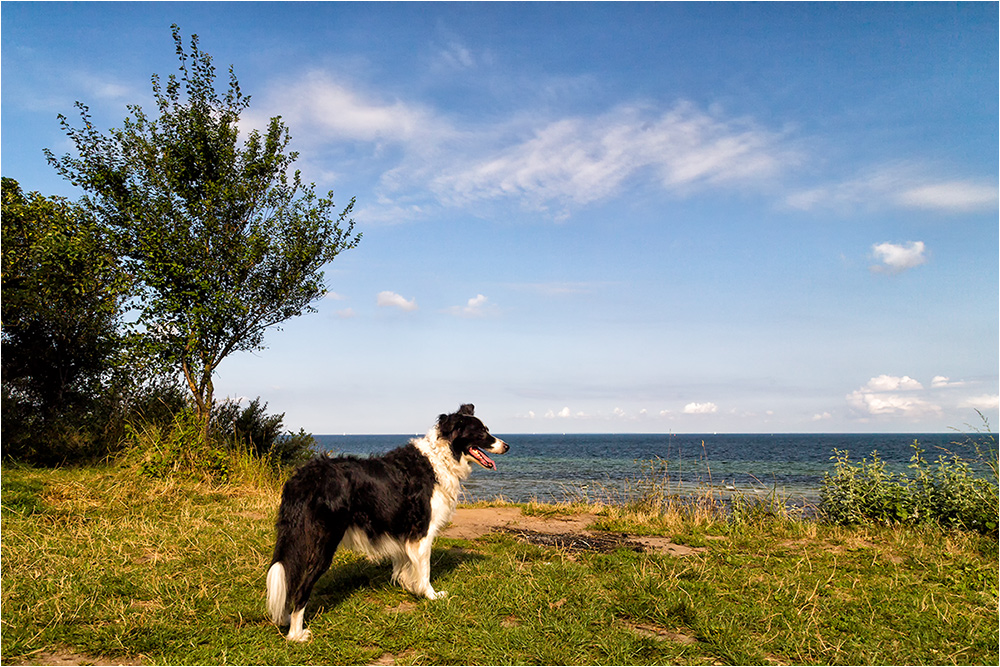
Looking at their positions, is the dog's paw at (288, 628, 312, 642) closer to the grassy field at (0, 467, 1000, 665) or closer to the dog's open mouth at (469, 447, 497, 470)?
the grassy field at (0, 467, 1000, 665)

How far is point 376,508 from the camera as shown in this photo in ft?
18.9

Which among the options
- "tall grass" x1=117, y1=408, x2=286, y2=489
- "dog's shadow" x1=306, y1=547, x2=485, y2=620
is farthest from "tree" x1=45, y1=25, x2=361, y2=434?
"dog's shadow" x1=306, y1=547, x2=485, y2=620

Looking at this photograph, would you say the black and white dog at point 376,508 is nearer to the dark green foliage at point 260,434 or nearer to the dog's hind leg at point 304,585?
the dog's hind leg at point 304,585

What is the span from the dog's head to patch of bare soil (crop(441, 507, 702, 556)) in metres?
2.58

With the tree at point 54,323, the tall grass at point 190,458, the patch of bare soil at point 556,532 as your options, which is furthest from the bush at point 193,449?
the patch of bare soil at point 556,532

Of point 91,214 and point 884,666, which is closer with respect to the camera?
point 884,666

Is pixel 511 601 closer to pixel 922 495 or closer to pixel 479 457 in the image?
pixel 479 457

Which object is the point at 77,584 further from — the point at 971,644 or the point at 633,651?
the point at 971,644

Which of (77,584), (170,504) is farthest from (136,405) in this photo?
(77,584)

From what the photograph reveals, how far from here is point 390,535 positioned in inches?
233

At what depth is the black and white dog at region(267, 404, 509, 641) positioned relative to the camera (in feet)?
16.6

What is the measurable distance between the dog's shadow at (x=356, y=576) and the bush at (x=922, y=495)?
6471 millimetres

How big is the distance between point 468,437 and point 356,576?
6.55 feet

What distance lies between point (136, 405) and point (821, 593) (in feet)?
50.3
